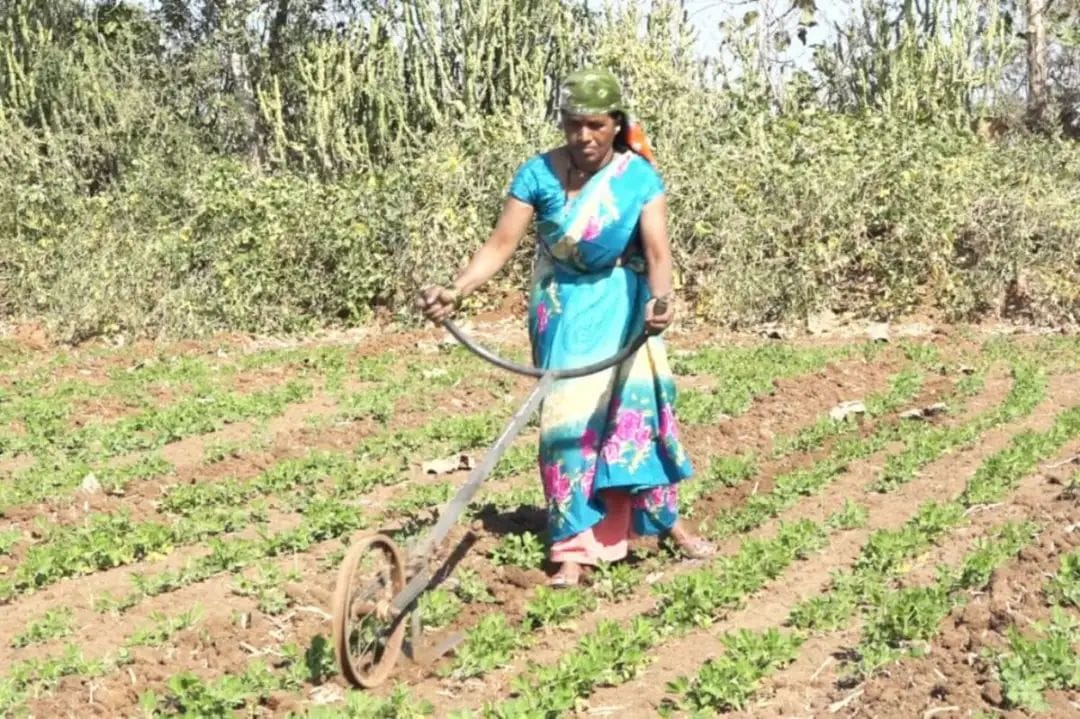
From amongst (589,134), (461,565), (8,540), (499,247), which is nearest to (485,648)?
(461,565)

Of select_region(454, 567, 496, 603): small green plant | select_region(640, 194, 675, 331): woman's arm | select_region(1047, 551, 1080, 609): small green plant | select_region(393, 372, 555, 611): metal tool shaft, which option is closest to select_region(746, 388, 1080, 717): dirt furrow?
select_region(1047, 551, 1080, 609): small green plant

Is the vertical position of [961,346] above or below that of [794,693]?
below

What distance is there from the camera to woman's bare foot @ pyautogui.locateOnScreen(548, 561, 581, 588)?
5.15m

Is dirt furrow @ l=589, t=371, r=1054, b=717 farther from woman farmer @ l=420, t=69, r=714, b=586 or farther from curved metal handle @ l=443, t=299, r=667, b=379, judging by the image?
curved metal handle @ l=443, t=299, r=667, b=379

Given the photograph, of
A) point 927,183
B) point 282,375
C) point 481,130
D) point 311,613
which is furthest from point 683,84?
point 311,613

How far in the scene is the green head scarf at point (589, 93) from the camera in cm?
483

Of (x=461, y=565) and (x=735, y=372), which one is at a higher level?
(x=461, y=565)

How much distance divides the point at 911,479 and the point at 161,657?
362cm

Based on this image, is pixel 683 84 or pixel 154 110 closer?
pixel 683 84

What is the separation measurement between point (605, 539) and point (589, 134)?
59.2 inches

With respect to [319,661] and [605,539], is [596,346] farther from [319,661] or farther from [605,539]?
[319,661]

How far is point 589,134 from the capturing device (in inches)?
193

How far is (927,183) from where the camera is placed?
1252cm

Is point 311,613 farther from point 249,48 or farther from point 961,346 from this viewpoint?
point 249,48
